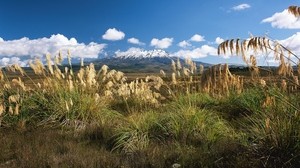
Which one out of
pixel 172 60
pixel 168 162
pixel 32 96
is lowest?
pixel 168 162

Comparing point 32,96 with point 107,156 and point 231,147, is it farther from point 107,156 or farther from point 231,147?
point 231,147

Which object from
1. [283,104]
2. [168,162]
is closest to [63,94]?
[168,162]

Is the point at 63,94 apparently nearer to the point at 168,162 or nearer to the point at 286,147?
the point at 168,162

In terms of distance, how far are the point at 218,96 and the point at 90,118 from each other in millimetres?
4473

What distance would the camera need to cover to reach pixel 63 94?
495 inches

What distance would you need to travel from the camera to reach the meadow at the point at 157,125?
6859 millimetres

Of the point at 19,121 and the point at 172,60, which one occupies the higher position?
the point at 172,60

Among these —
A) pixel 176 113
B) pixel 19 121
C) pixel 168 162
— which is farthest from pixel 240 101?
pixel 19 121

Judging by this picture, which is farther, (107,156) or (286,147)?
(107,156)

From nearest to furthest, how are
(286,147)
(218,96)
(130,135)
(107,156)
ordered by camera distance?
(286,147) → (107,156) → (130,135) → (218,96)

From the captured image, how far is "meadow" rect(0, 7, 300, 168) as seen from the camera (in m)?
6.86

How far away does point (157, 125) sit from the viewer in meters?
9.77

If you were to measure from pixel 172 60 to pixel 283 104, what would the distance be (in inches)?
172

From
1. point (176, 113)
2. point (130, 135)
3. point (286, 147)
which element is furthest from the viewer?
point (176, 113)
